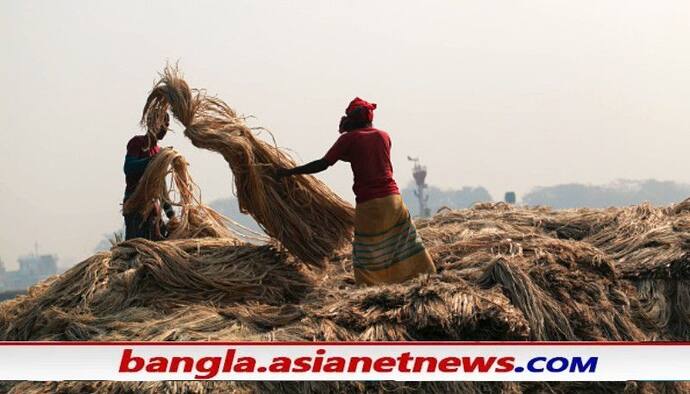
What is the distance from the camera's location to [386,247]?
695cm

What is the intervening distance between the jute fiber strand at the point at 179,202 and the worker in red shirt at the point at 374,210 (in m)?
0.99

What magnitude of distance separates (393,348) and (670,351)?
6.70ft

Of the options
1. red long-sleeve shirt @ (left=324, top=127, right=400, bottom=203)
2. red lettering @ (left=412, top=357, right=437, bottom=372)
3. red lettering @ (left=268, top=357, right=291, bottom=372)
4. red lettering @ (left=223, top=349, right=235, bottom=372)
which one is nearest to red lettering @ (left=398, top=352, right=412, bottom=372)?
red lettering @ (left=412, top=357, right=437, bottom=372)

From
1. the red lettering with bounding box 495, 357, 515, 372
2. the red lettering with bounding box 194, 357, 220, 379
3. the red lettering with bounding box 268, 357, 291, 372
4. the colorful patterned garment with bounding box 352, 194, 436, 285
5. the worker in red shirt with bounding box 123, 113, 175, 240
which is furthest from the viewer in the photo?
the worker in red shirt with bounding box 123, 113, 175, 240

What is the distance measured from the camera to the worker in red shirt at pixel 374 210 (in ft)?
22.7

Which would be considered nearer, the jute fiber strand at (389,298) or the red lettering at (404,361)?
the red lettering at (404,361)

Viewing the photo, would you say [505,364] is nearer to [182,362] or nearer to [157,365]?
[182,362]

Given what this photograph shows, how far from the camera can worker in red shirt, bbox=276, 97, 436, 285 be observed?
6.91 metres

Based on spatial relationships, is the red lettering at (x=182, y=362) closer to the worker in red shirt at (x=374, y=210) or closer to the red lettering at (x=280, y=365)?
the red lettering at (x=280, y=365)

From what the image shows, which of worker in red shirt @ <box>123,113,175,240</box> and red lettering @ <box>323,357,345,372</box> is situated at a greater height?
worker in red shirt @ <box>123,113,175,240</box>

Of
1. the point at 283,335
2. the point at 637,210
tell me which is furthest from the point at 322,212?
the point at 637,210

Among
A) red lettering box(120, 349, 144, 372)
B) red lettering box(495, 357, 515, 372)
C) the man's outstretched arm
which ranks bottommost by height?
red lettering box(495, 357, 515, 372)

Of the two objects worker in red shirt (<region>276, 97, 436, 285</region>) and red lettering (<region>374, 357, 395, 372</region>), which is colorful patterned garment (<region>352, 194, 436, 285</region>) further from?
red lettering (<region>374, 357, 395, 372</region>)

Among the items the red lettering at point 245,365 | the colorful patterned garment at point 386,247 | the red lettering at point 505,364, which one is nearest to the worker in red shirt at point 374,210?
the colorful patterned garment at point 386,247
